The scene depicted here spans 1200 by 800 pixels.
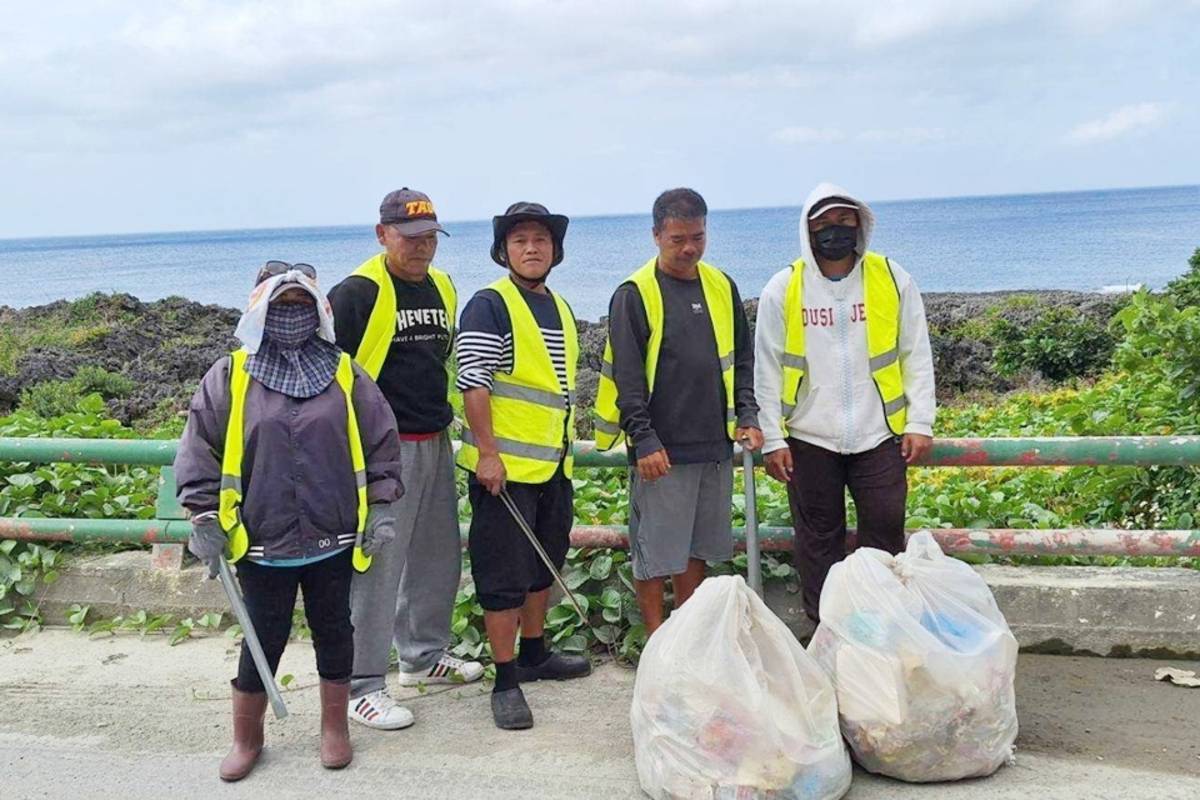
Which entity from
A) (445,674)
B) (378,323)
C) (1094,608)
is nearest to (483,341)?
(378,323)

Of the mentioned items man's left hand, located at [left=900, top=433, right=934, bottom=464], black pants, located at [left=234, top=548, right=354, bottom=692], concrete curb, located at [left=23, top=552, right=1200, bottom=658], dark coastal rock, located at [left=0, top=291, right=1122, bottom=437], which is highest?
man's left hand, located at [left=900, top=433, right=934, bottom=464]

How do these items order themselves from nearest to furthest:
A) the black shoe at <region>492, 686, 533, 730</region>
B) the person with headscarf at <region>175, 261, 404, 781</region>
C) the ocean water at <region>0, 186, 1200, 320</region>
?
the person with headscarf at <region>175, 261, 404, 781</region> → the black shoe at <region>492, 686, 533, 730</region> → the ocean water at <region>0, 186, 1200, 320</region>

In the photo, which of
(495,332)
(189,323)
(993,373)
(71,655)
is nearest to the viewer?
(495,332)

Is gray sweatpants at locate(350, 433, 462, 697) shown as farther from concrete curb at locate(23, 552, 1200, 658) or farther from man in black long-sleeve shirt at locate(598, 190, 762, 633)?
concrete curb at locate(23, 552, 1200, 658)

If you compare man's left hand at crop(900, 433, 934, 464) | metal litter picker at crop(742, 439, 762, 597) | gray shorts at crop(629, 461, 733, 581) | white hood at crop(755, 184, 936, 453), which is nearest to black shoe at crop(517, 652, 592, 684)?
gray shorts at crop(629, 461, 733, 581)

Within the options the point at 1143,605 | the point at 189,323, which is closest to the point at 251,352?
the point at 1143,605

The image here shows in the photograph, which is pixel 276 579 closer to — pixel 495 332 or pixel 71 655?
pixel 495 332

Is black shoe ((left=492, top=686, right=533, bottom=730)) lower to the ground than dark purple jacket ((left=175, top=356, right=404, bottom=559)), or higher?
lower

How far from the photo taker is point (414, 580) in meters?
4.32

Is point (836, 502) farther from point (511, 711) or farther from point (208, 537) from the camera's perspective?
point (208, 537)

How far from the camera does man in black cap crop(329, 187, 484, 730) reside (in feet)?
13.1

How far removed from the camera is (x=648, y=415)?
13.3 feet

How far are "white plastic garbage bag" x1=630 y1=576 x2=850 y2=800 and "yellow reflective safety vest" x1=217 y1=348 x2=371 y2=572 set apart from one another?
107cm

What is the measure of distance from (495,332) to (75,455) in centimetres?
209
